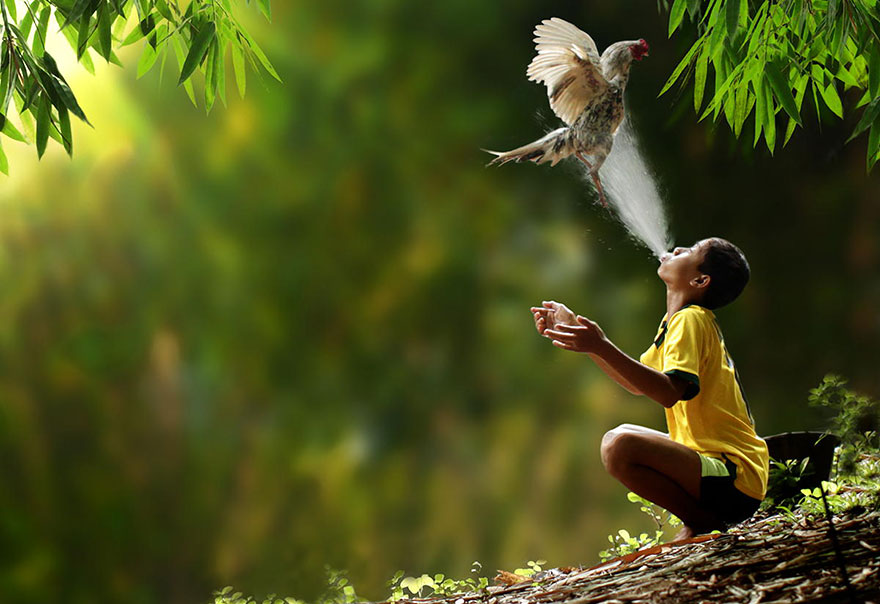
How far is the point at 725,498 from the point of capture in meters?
2.00

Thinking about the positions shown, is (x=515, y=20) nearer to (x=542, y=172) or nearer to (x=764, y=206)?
(x=542, y=172)

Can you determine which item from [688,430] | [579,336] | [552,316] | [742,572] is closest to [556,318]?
[552,316]

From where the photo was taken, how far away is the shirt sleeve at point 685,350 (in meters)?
1.95

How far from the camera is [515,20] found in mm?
2865

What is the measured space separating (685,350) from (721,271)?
12.3 inches

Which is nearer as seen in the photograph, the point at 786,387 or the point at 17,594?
the point at 17,594

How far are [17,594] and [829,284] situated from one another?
10.2ft

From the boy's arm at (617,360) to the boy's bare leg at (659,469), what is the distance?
0.13m

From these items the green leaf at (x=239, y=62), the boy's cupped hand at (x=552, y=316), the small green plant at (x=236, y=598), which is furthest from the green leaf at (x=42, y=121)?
the small green plant at (x=236, y=598)

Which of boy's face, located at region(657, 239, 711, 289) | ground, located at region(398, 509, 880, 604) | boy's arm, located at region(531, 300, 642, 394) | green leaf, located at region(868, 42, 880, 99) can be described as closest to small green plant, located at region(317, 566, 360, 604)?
ground, located at region(398, 509, 880, 604)

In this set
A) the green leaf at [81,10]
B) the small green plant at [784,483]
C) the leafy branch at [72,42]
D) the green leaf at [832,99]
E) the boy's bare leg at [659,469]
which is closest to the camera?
the green leaf at [81,10]

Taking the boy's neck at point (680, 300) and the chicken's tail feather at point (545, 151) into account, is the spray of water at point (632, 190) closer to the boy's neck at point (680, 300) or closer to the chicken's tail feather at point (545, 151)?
the chicken's tail feather at point (545, 151)

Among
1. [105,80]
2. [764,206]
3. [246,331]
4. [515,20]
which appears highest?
[515,20]

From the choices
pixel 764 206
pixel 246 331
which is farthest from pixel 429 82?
pixel 764 206
